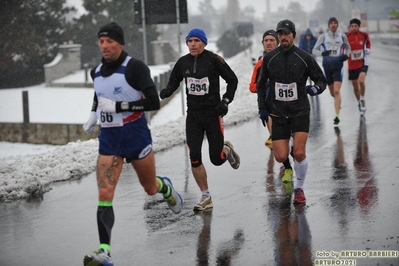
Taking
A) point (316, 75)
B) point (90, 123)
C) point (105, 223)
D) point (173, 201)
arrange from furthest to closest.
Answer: point (316, 75), point (173, 201), point (90, 123), point (105, 223)

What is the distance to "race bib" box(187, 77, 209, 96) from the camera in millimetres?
8891

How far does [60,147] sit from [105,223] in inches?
276

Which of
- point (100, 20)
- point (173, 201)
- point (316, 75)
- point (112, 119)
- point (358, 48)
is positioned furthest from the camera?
point (100, 20)

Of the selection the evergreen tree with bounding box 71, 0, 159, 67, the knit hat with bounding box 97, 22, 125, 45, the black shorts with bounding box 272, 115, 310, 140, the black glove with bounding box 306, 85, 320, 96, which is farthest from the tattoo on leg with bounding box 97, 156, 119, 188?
the evergreen tree with bounding box 71, 0, 159, 67

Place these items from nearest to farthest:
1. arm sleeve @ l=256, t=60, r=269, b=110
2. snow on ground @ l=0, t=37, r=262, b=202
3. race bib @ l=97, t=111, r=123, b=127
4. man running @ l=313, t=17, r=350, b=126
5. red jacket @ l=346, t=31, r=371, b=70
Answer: race bib @ l=97, t=111, r=123, b=127
arm sleeve @ l=256, t=60, r=269, b=110
snow on ground @ l=0, t=37, r=262, b=202
man running @ l=313, t=17, r=350, b=126
red jacket @ l=346, t=31, r=371, b=70

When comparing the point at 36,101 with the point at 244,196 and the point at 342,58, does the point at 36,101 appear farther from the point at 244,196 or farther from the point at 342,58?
the point at 244,196

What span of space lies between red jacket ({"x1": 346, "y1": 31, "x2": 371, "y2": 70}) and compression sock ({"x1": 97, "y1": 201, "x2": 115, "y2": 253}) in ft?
35.8

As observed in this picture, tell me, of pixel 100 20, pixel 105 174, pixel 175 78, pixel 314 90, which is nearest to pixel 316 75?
pixel 314 90

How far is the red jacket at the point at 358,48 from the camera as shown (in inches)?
655

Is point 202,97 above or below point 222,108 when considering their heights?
above

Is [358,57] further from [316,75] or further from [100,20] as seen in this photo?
[100,20]

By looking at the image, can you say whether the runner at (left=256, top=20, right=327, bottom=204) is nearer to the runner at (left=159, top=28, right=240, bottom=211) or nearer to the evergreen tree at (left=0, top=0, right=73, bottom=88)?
the runner at (left=159, top=28, right=240, bottom=211)

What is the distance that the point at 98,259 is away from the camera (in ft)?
21.1

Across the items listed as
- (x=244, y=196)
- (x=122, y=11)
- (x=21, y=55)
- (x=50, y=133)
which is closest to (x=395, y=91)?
(x=50, y=133)
